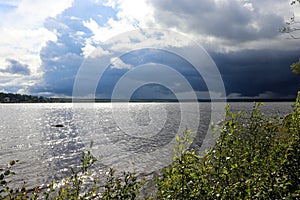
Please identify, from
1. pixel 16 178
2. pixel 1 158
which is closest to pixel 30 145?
pixel 1 158

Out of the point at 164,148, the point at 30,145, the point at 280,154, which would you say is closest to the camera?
the point at 280,154

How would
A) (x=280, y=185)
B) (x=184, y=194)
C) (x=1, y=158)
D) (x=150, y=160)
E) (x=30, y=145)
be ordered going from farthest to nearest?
1. (x=30, y=145)
2. (x=1, y=158)
3. (x=150, y=160)
4. (x=184, y=194)
5. (x=280, y=185)

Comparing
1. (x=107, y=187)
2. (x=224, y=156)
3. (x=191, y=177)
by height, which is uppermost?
(x=224, y=156)

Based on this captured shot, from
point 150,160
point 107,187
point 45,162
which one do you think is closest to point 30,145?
point 45,162

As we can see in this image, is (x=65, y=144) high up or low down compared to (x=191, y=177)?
down

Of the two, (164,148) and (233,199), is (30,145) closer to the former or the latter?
(164,148)

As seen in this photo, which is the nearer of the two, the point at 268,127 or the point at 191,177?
the point at 191,177

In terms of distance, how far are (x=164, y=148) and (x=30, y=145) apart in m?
33.7

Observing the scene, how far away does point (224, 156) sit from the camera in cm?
548

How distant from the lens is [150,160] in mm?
46156

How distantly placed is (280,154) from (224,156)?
51.7 inches

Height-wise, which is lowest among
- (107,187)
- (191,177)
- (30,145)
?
(30,145)

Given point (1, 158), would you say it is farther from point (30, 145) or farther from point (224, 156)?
point (224, 156)

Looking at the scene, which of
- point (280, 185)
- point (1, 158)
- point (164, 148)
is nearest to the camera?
point (280, 185)
